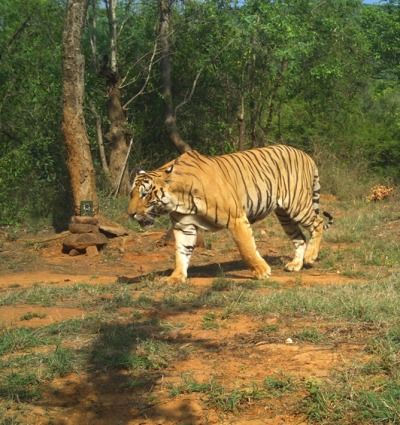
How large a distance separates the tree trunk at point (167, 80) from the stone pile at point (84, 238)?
5163mm

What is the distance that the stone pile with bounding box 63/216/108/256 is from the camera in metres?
10.7

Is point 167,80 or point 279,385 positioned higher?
point 167,80

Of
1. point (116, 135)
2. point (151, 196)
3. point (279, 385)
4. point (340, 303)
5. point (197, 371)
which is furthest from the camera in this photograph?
point (116, 135)

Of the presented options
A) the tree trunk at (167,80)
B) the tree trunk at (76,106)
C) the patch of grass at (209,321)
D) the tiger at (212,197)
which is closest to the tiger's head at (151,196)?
the tiger at (212,197)

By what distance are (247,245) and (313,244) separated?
1.66 metres

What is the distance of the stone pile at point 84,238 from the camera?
35.2ft

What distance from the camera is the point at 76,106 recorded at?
11586 millimetres

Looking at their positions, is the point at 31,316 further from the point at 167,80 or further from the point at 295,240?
the point at 167,80

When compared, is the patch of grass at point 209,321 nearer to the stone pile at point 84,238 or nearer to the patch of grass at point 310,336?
the patch of grass at point 310,336

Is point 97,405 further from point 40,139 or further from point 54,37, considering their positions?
point 54,37

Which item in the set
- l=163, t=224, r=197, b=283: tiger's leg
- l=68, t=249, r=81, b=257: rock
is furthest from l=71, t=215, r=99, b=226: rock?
l=163, t=224, r=197, b=283: tiger's leg

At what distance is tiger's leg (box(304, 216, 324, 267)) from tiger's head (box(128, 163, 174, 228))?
2330mm

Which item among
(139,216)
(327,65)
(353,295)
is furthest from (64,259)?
(327,65)

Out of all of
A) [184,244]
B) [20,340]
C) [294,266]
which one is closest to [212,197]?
[184,244]
